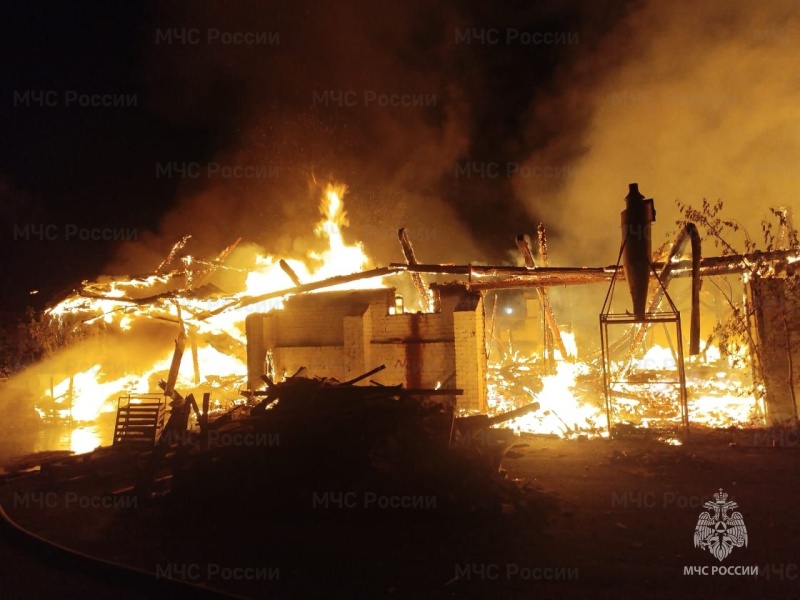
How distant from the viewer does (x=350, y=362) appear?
12586mm

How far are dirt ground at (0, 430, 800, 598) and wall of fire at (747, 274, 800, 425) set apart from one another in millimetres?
2176

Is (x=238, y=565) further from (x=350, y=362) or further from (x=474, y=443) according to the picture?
(x=350, y=362)

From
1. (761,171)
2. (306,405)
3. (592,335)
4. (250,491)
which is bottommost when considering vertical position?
(250,491)

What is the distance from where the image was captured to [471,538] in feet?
19.1

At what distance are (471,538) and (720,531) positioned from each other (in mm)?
2973

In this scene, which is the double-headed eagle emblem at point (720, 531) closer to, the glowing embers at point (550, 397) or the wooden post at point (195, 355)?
the glowing embers at point (550, 397)

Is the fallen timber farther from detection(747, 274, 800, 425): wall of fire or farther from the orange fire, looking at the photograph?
the orange fire

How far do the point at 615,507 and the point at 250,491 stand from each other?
519cm

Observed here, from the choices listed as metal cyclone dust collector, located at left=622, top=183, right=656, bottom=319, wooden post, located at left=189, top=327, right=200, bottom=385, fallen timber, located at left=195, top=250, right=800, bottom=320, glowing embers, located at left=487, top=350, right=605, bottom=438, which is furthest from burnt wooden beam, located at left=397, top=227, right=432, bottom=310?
wooden post, located at left=189, top=327, right=200, bottom=385

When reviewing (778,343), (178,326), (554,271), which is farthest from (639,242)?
(178,326)

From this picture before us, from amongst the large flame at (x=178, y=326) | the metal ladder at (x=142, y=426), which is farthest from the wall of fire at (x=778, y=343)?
the metal ladder at (x=142, y=426)

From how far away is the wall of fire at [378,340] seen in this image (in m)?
11.7

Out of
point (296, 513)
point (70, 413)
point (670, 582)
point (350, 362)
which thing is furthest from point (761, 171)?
point (70, 413)

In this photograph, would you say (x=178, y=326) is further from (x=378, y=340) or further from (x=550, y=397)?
(x=550, y=397)
